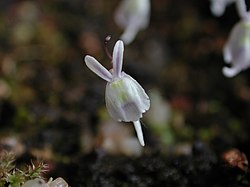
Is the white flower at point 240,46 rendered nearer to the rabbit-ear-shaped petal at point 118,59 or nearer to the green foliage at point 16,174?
the rabbit-ear-shaped petal at point 118,59

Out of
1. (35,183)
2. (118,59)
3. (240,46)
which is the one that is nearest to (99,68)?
(118,59)

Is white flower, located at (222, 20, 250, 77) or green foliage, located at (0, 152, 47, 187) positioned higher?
white flower, located at (222, 20, 250, 77)

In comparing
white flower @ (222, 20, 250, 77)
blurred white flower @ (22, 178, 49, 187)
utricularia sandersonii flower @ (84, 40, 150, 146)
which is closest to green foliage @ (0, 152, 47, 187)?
blurred white flower @ (22, 178, 49, 187)

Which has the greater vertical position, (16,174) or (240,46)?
(240,46)

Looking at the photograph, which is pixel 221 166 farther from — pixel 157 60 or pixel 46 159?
pixel 157 60

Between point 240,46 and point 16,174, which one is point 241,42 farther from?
point 16,174

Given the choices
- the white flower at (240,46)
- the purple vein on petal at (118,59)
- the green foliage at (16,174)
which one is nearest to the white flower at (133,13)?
the white flower at (240,46)

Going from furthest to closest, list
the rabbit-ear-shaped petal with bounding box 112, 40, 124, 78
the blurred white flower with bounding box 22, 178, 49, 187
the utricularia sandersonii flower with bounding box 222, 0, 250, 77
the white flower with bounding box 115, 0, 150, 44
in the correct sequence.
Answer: the white flower with bounding box 115, 0, 150, 44 → the utricularia sandersonii flower with bounding box 222, 0, 250, 77 → the rabbit-ear-shaped petal with bounding box 112, 40, 124, 78 → the blurred white flower with bounding box 22, 178, 49, 187

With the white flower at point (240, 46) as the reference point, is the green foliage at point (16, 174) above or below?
below

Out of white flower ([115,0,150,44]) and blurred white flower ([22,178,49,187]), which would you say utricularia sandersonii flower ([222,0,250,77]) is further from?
blurred white flower ([22,178,49,187])

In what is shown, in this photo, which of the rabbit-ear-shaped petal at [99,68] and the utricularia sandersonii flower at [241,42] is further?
the utricularia sandersonii flower at [241,42]

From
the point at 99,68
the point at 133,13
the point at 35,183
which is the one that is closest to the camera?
the point at 35,183

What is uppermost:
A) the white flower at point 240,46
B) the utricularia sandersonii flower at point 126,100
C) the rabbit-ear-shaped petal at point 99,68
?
the white flower at point 240,46
